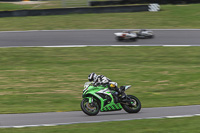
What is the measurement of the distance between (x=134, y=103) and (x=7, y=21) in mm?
21866

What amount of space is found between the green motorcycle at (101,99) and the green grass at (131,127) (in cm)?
85

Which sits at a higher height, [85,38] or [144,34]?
[144,34]

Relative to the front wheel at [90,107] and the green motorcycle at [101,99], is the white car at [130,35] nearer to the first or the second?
the green motorcycle at [101,99]

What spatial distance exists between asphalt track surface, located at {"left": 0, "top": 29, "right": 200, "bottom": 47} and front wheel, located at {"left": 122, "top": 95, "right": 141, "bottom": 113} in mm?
12395

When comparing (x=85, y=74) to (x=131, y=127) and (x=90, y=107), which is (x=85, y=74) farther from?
(x=131, y=127)

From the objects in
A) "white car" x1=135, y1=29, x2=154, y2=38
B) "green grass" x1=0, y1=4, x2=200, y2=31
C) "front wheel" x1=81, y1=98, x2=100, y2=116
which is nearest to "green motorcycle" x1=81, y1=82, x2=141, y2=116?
"front wheel" x1=81, y1=98, x2=100, y2=116

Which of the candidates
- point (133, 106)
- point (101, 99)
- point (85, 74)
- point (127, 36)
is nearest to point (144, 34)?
point (127, 36)

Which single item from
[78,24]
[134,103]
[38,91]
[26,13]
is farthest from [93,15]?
[134,103]

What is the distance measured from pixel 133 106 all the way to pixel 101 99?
3.46ft

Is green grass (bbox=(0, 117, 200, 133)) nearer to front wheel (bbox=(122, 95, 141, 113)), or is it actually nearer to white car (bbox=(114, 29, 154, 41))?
front wheel (bbox=(122, 95, 141, 113))

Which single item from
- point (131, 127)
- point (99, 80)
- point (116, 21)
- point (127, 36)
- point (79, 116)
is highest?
point (116, 21)

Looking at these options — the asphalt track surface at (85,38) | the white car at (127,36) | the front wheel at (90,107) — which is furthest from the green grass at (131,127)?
the white car at (127,36)

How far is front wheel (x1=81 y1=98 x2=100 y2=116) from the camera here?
34.0 ft

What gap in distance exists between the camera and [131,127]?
360 inches
